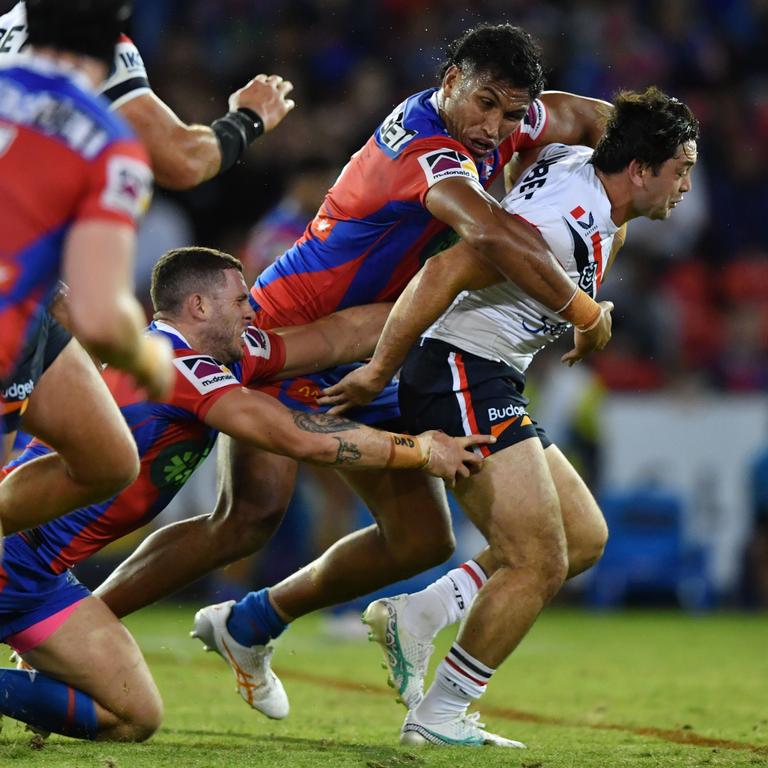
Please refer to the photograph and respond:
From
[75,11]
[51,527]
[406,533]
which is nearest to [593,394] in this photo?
[406,533]

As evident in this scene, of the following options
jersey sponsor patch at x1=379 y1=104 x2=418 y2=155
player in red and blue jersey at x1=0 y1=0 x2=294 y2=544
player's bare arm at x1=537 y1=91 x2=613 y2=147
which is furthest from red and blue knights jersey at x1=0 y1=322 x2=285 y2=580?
player's bare arm at x1=537 y1=91 x2=613 y2=147

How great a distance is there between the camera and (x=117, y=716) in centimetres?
503

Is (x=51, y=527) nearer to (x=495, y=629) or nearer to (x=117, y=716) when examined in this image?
(x=117, y=716)

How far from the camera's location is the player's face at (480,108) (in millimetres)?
5266

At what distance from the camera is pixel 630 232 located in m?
13.3

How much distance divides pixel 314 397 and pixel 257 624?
102 cm

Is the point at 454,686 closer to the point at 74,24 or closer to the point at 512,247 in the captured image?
the point at 512,247

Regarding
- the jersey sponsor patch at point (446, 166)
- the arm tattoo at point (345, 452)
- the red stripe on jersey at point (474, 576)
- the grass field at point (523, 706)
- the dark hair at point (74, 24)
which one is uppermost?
the dark hair at point (74, 24)

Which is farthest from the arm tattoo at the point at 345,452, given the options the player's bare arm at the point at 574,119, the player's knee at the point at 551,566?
the player's bare arm at the point at 574,119

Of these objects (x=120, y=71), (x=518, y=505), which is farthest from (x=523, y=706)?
(x=120, y=71)

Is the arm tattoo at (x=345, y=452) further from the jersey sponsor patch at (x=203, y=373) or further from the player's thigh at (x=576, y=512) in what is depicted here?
the player's thigh at (x=576, y=512)

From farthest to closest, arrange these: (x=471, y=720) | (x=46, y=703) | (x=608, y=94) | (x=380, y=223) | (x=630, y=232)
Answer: (x=608, y=94), (x=630, y=232), (x=380, y=223), (x=471, y=720), (x=46, y=703)

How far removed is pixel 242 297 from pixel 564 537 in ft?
5.05

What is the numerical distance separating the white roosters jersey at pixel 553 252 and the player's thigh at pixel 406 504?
0.69m
